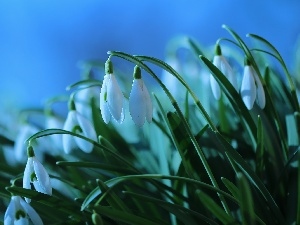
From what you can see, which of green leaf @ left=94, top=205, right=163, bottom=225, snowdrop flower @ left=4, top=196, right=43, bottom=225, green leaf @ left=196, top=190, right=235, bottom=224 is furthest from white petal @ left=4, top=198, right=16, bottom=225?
green leaf @ left=196, top=190, right=235, bottom=224

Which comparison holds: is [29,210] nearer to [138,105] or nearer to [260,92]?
[138,105]

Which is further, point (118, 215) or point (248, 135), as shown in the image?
point (248, 135)

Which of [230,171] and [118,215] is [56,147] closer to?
[230,171]

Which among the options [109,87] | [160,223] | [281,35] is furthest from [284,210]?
[281,35]

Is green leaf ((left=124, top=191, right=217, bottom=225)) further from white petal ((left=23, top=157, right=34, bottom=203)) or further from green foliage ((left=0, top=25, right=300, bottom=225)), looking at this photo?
white petal ((left=23, top=157, right=34, bottom=203))

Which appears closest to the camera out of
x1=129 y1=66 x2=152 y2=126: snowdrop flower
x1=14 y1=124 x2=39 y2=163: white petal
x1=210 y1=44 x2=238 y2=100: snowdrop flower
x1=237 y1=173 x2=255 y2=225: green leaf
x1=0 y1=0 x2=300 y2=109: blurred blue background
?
x1=237 y1=173 x2=255 y2=225: green leaf

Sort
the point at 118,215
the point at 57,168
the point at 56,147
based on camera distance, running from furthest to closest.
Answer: the point at 56,147 → the point at 57,168 → the point at 118,215

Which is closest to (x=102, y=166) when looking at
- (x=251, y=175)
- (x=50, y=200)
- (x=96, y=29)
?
(x=50, y=200)
